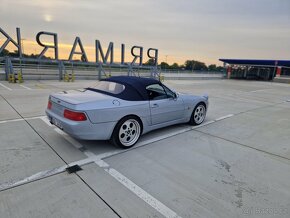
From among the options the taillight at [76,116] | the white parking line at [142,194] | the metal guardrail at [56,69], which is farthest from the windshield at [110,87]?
the metal guardrail at [56,69]

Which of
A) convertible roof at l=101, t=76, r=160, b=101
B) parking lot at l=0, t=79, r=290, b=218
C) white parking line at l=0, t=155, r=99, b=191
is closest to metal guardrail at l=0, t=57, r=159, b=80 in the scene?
parking lot at l=0, t=79, r=290, b=218

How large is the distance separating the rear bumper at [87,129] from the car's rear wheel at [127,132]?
123mm

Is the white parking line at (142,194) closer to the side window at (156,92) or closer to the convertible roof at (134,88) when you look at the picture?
the convertible roof at (134,88)

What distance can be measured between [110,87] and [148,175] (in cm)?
199

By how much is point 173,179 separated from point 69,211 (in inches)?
53.9

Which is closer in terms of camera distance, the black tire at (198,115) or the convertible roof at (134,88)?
the convertible roof at (134,88)

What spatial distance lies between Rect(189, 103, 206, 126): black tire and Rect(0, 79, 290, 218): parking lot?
424mm

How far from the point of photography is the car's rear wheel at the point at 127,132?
3.52m

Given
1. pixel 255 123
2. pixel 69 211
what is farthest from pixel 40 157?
pixel 255 123

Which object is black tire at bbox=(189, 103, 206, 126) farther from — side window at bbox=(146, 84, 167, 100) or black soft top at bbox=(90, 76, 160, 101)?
black soft top at bbox=(90, 76, 160, 101)

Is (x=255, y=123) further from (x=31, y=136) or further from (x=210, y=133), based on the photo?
(x=31, y=136)

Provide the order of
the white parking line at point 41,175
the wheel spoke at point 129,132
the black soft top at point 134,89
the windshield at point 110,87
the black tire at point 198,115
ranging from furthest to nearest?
the black tire at point 198,115, the windshield at point 110,87, the black soft top at point 134,89, the wheel spoke at point 129,132, the white parking line at point 41,175

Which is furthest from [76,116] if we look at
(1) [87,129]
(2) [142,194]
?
(2) [142,194]

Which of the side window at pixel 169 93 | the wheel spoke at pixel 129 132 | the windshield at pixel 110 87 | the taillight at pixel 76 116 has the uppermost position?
the windshield at pixel 110 87
